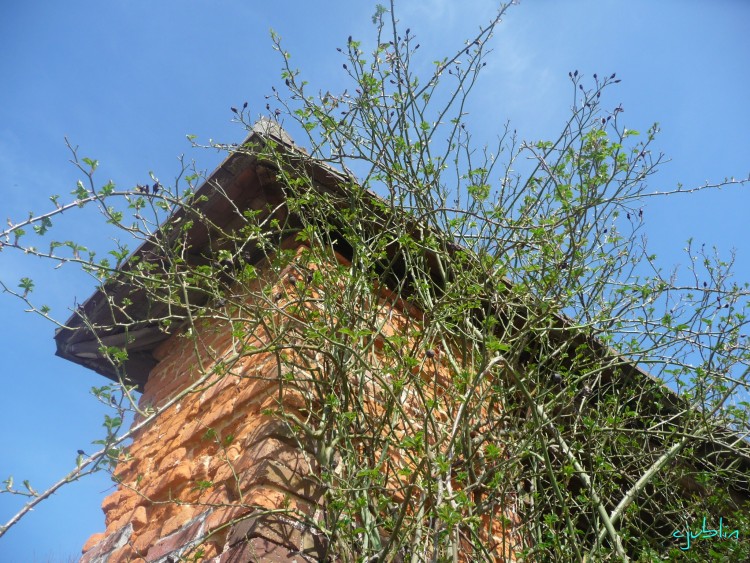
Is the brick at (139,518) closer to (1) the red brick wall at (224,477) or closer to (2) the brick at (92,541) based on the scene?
(1) the red brick wall at (224,477)

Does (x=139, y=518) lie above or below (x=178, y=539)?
above

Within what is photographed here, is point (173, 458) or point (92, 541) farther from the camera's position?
point (92, 541)

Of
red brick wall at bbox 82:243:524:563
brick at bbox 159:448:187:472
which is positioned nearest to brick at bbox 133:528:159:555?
red brick wall at bbox 82:243:524:563

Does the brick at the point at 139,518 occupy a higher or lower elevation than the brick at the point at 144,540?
higher

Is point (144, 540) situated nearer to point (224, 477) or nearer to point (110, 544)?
point (110, 544)

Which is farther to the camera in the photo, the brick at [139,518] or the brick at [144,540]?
the brick at [139,518]

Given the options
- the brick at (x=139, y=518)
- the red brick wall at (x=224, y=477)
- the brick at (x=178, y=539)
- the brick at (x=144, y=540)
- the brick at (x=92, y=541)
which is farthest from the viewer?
the brick at (x=92, y=541)

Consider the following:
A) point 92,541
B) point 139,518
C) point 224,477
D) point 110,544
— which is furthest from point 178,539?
point 92,541

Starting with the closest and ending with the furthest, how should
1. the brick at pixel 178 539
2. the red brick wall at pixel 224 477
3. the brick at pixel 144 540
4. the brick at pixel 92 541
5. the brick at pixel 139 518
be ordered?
the red brick wall at pixel 224 477
the brick at pixel 178 539
the brick at pixel 144 540
the brick at pixel 139 518
the brick at pixel 92 541

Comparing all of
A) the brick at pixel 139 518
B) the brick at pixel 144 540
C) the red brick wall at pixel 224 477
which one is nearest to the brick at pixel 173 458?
the red brick wall at pixel 224 477

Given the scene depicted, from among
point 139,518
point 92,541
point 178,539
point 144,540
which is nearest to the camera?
point 178,539

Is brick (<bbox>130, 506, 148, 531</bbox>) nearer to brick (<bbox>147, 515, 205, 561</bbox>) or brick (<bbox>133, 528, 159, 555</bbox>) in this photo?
brick (<bbox>133, 528, 159, 555</bbox>)

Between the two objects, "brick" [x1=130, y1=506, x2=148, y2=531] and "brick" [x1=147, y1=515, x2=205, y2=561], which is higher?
"brick" [x1=130, y1=506, x2=148, y2=531]

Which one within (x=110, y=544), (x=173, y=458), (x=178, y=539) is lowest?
(x=178, y=539)
